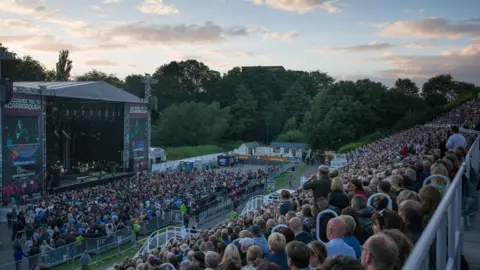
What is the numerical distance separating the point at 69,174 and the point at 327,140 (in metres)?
23.5

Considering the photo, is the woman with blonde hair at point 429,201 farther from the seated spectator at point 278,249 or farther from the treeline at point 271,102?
the treeline at point 271,102

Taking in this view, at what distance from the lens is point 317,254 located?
305cm

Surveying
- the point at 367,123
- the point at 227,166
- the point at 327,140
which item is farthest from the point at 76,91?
the point at 367,123

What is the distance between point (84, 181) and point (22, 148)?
5978 mm

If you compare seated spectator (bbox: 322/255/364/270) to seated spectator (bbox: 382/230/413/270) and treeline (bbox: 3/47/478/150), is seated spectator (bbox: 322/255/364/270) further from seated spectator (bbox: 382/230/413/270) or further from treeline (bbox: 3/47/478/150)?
treeline (bbox: 3/47/478/150)

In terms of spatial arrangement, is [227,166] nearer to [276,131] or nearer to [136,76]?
[276,131]

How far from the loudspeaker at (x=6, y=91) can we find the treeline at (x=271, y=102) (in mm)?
13142

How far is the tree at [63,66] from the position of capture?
179 feet

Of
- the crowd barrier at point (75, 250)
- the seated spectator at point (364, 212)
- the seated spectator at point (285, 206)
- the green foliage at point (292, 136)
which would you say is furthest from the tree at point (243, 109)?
the seated spectator at point (364, 212)

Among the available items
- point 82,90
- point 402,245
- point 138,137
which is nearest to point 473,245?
point 402,245

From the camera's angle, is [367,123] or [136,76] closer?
[367,123]

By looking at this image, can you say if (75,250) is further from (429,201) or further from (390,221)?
(390,221)

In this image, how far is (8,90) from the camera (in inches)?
762

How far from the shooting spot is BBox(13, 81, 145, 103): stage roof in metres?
22.8
